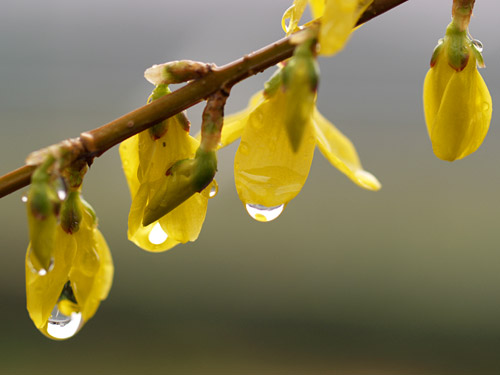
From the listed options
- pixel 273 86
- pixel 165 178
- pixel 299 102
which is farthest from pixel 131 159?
pixel 299 102

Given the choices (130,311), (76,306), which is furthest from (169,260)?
(76,306)

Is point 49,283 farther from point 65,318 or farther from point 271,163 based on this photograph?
point 271,163

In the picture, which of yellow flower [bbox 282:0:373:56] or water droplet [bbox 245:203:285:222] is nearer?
yellow flower [bbox 282:0:373:56]

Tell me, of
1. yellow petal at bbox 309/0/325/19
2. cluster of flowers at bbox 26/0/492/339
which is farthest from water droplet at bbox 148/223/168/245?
yellow petal at bbox 309/0/325/19

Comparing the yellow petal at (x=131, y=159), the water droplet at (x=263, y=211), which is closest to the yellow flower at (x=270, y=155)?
the water droplet at (x=263, y=211)

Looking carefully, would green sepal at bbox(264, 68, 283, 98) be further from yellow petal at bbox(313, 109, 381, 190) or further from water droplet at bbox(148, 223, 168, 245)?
water droplet at bbox(148, 223, 168, 245)
